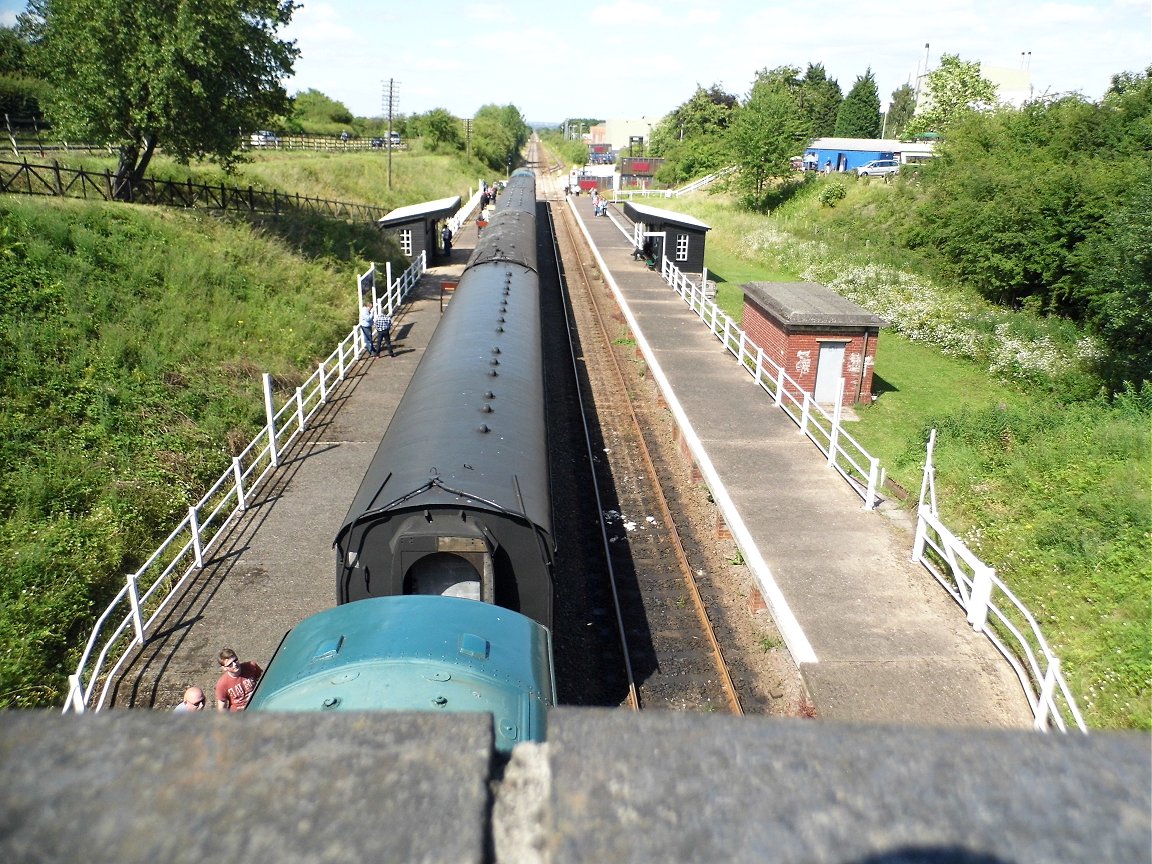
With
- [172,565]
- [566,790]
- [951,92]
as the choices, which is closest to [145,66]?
[172,565]

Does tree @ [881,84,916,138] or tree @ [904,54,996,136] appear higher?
tree @ [881,84,916,138]

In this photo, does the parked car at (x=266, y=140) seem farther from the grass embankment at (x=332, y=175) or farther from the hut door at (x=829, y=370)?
the hut door at (x=829, y=370)

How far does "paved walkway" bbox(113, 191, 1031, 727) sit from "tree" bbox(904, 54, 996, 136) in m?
50.7

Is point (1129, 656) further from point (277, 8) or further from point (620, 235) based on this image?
point (620, 235)

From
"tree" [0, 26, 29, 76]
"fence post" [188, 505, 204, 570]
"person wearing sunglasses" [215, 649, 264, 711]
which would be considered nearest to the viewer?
"person wearing sunglasses" [215, 649, 264, 711]

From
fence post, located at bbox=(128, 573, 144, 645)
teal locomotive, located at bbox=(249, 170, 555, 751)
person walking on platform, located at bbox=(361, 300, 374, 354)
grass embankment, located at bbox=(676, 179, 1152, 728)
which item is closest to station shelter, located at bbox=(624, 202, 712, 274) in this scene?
grass embankment, located at bbox=(676, 179, 1152, 728)

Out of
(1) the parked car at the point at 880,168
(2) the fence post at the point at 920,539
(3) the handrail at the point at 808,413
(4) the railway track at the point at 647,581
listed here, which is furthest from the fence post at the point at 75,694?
(1) the parked car at the point at 880,168

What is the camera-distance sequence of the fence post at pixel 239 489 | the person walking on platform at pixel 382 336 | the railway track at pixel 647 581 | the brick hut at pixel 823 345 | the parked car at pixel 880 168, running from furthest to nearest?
the parked car at pixel 880 168 → the person walking on platform at pixel 382 336 → the brick hut at pixel 823 345 → the fence post at pixel 239 489 → the railway track at pixel 647 581

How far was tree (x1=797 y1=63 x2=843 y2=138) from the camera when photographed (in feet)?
283

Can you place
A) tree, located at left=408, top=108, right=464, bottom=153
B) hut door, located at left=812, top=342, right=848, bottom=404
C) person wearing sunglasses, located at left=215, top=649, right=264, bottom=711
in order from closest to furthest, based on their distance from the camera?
person wearing sunglasses, located at left=215, top=649, right=264, bottom=711
hut door, located at left=812, top=342, right=848, bottom=404
tree, located at left=408, top=108, right=464, bottom=153

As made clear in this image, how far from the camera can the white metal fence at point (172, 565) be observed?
8.34 metres

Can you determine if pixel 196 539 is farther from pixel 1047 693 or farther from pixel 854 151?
pixel 854 151

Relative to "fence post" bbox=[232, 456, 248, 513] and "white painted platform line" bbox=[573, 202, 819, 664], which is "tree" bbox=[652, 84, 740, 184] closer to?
"white painted platform line" bbox=[573, 202, 819, 664]

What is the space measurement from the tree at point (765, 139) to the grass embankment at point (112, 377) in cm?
3316
